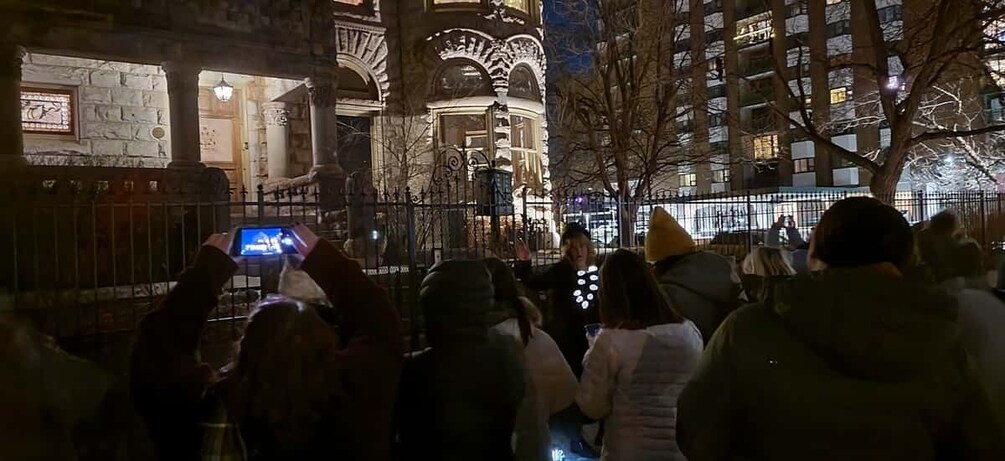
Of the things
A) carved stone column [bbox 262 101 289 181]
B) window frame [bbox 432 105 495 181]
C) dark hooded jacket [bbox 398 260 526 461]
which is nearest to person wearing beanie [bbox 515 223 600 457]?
dark hooded jacket [bbox 398 260 526 461]

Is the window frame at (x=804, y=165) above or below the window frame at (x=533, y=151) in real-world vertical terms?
above

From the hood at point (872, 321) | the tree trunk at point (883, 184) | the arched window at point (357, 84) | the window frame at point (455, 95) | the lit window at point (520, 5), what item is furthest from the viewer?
the lit window at point (520, 5)

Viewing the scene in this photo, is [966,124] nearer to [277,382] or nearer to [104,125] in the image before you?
[104,125]

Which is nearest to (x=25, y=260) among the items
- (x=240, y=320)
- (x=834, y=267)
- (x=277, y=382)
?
(x=240, y=320)

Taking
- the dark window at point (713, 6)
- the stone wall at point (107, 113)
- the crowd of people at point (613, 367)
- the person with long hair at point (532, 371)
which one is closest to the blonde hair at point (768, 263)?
the crowd of people at point (613, 367)

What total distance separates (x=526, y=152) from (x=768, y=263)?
17284 millimetres

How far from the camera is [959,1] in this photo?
12.5m

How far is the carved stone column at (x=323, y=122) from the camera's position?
1605 cm

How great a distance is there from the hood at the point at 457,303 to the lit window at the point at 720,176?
54868 mm

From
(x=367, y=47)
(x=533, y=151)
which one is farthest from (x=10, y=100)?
(x=533, y=151)

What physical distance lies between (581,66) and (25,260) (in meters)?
15.6

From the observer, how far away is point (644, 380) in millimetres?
3363

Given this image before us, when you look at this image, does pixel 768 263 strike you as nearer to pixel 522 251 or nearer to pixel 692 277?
pixel 692 277

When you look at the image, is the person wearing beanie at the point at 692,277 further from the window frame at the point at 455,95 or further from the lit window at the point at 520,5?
the lit window at the point at 520,5
